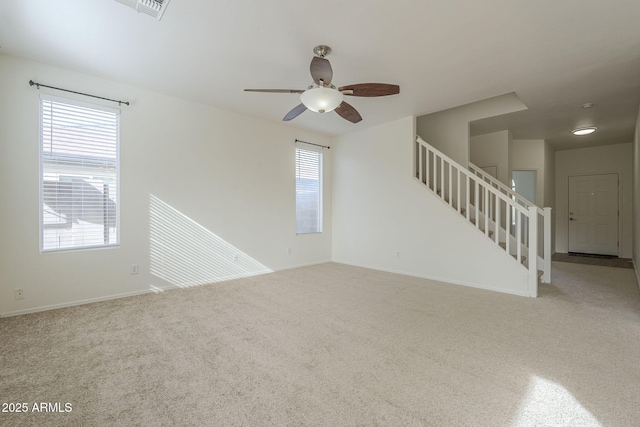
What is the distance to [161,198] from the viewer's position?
144 inches

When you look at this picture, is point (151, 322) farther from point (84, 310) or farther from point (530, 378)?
point (530, 378)

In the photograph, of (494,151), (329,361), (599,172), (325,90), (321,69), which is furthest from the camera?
(599,172)

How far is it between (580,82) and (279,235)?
4702 millimetres

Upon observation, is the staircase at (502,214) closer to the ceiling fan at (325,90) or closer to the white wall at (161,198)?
the ceiling fan at (325,90)

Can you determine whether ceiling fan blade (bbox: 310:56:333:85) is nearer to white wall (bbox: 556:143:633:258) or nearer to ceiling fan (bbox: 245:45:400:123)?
ceiling fan (bbox: 245:45:400:123)

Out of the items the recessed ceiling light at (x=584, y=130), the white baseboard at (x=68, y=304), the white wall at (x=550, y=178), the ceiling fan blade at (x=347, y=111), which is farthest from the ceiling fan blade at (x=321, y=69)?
the white wall at (x=550, y=178)

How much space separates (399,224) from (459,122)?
7.13 ft

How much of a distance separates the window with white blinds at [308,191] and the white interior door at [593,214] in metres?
6.47

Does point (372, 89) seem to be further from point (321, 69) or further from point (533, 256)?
point (533, 256)

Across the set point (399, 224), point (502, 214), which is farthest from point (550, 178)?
point (399, 224)

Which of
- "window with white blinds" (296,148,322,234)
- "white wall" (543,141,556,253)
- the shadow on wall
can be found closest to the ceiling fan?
the shadow on wall

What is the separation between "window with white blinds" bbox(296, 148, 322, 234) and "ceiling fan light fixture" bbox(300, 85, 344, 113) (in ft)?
8.89

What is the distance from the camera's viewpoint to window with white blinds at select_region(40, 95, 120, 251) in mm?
2969

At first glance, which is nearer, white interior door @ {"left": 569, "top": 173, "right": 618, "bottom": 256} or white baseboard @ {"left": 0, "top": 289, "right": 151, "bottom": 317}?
white baseboard @ {"left": 0, "top": 289, "right": 151, "bottom": 317}
